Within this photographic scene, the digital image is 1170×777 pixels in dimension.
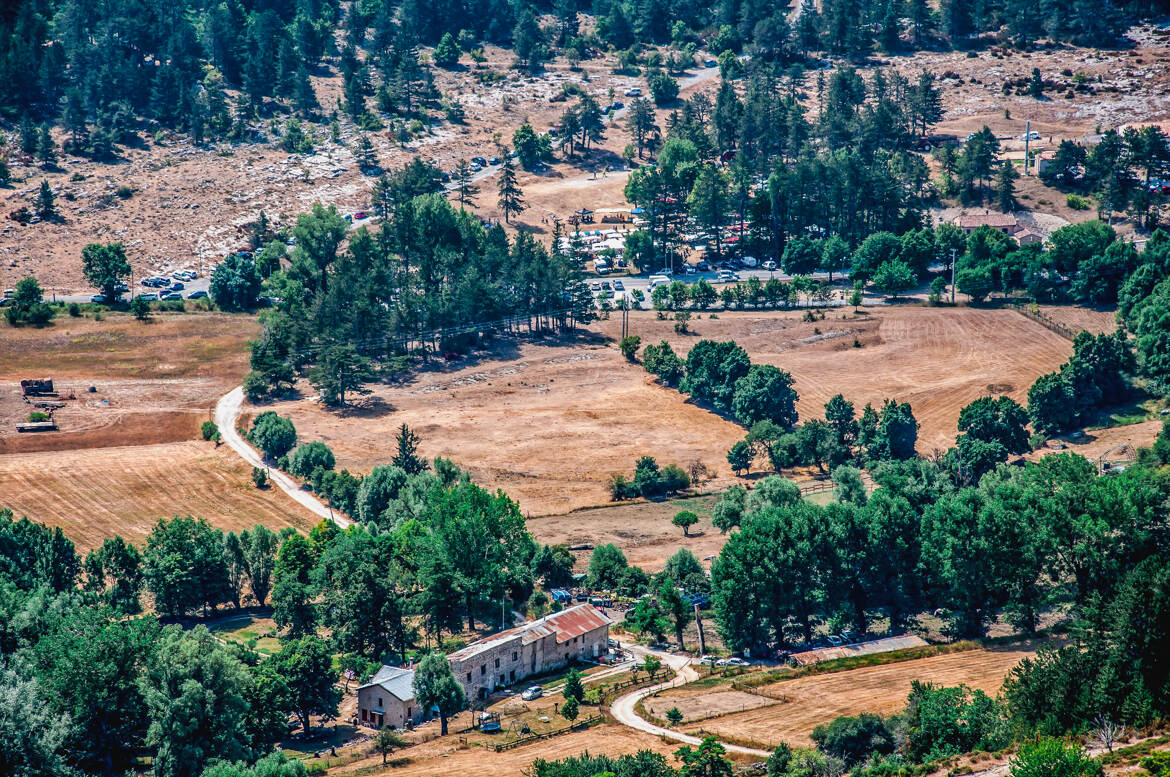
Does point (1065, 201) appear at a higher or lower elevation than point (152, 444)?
higher

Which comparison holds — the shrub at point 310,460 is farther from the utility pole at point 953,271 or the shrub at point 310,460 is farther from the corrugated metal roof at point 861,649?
the utility pole at point 953,271

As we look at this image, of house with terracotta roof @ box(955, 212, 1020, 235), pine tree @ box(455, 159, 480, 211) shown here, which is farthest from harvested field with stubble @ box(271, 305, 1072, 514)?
pine tree @ box(455, 159, 480, 211)

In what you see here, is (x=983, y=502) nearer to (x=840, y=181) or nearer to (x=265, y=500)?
(x=265, y=500)

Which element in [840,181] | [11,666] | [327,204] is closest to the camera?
[11,666]

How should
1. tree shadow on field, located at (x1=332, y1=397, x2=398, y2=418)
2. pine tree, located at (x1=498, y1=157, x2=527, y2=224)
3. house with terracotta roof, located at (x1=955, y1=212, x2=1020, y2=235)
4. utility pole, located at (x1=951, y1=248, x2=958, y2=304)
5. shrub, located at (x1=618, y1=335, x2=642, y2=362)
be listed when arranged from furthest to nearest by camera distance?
Answer: pine tree, located at (x1=498, y1=157, x2=527, y2=224)
house with terracotta roof, located at (x1=955, y1=212, x2=1020, y2=235)
utility pole, located at (x1=951, y1=248, x2=958, y2=304)
shrub, located at (x1=618, y1=335, x2=642, y2=362)
tree shadow on field, located at (x1=332, y1=397, x2=398, y2=418)

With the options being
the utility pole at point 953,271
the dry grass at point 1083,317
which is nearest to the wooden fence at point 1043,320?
the dry grass at point 1083,317

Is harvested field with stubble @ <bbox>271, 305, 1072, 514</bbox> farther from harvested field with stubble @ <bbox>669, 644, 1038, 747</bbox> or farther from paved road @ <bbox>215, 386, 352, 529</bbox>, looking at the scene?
harvested field with stubble @ <bbox>669, 644, 1038, 747</bbox>

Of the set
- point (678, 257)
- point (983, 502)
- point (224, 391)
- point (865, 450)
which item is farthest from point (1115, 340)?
point (224, 391)
